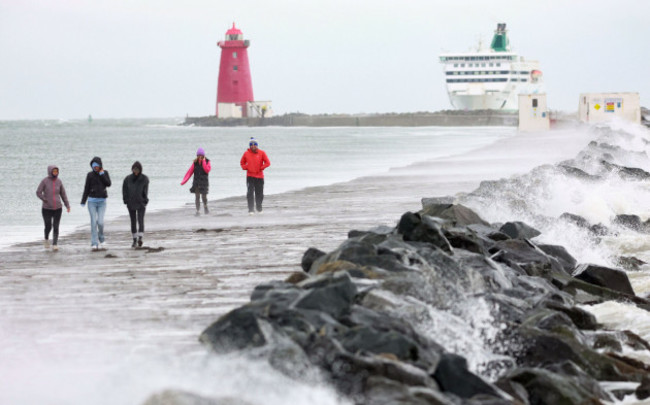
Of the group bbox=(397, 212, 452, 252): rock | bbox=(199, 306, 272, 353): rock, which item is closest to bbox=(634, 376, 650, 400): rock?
bbox=(199, 306, 272, 353): rock

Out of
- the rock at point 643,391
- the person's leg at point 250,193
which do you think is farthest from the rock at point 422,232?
the person's leg at point 250,193

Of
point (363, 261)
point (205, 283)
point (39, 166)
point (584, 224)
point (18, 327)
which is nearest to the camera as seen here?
point (18, 327)

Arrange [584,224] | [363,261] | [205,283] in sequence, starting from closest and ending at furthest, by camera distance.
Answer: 1. [363,261]
2. [205,283]
3. [584,224]

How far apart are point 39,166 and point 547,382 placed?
4726 centimetres

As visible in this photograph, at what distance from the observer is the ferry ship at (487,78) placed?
117 m

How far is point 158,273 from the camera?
9578 millimetres

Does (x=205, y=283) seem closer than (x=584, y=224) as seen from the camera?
Yes

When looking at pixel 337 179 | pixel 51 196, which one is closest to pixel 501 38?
pixel 337 179

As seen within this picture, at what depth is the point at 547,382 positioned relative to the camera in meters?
5.73

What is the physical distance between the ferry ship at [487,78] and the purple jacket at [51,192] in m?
106

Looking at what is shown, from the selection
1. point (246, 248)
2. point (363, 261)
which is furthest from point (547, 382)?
point (246, 248)

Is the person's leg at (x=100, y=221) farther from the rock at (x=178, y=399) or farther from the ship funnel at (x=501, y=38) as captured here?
the ship funnel at (x=501, y=38)

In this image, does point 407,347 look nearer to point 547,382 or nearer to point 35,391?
point 547,382

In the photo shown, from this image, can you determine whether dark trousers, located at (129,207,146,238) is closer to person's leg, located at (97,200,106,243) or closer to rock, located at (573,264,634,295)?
person's leg, located at (97,200,106,243)
